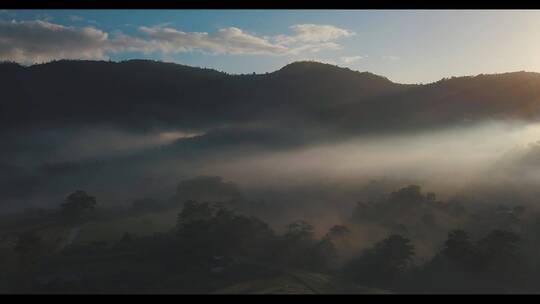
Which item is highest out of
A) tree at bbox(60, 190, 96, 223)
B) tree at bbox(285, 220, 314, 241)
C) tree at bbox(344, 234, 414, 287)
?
tree at bbox(60, 190, 96, 223)

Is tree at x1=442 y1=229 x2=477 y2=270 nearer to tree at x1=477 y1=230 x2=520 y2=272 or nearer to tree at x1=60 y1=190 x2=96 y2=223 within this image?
tree at x1=477 y1=230 x2=520 y2=272

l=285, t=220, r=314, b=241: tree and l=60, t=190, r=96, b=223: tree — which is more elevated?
l=60, t=190, r=96, b=223: tree

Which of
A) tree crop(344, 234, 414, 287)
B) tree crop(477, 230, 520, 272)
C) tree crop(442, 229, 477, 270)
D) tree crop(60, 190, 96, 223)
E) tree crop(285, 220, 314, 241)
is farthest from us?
tree crop(60, 190, 96, 223)

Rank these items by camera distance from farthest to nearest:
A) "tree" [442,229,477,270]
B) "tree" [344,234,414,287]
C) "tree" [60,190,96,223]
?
"tree" [60,190,96,223] < "tree" [442,229,477,270] < "tree" [344,234,414,287]

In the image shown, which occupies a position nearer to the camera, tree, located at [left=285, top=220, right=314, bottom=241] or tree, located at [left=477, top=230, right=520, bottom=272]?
tree, located at [left=477, top=230, right=520, bottom=272]

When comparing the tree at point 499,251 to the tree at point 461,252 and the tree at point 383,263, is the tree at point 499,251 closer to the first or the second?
the tree at point 461,252

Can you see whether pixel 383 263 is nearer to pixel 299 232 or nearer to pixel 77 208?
pixel 299 232

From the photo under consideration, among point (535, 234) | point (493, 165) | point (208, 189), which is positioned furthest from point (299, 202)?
point (493, 165)

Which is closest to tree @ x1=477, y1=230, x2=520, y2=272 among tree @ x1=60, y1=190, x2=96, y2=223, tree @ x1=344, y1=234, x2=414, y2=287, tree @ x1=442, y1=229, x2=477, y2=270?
tree @ x1=442, y1=229, x2=477, y2=270

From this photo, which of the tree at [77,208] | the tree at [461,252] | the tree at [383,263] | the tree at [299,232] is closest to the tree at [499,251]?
the tree at [461,252]
